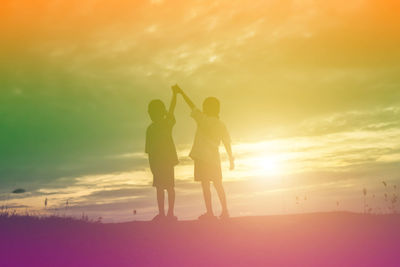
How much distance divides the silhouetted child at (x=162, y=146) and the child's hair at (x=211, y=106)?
80cm

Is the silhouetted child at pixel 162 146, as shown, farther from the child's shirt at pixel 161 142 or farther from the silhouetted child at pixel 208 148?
the silhouetted child at pixel 208 148

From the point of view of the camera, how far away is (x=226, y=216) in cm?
1227

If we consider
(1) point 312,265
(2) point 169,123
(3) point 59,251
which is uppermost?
(2) point 169,123

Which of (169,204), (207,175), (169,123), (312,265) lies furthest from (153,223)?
(312,265)

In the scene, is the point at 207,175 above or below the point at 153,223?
above

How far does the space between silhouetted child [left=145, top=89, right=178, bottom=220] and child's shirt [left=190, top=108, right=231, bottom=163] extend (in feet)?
2.14

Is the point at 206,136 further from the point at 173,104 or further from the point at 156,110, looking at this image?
the point at 156,110

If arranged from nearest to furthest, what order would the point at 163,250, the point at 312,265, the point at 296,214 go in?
the point at 312,265, the point at 163,250, the point at 296,214

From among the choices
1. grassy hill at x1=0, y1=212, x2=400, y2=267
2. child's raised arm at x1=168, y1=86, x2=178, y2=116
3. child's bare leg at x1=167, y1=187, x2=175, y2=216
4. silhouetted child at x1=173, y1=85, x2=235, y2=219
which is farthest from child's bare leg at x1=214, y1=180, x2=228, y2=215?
child's raised arm at x1=168, y1=86, x2=178, y2=116

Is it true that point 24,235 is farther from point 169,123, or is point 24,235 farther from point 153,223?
point 169,123

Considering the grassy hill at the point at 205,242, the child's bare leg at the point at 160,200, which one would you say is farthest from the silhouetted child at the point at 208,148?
the child's bare leg at the point at 160,200

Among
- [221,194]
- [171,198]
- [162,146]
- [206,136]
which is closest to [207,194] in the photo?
[221,194]

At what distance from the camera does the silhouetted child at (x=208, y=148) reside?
1227 centimetres

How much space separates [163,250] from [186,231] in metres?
1.72
